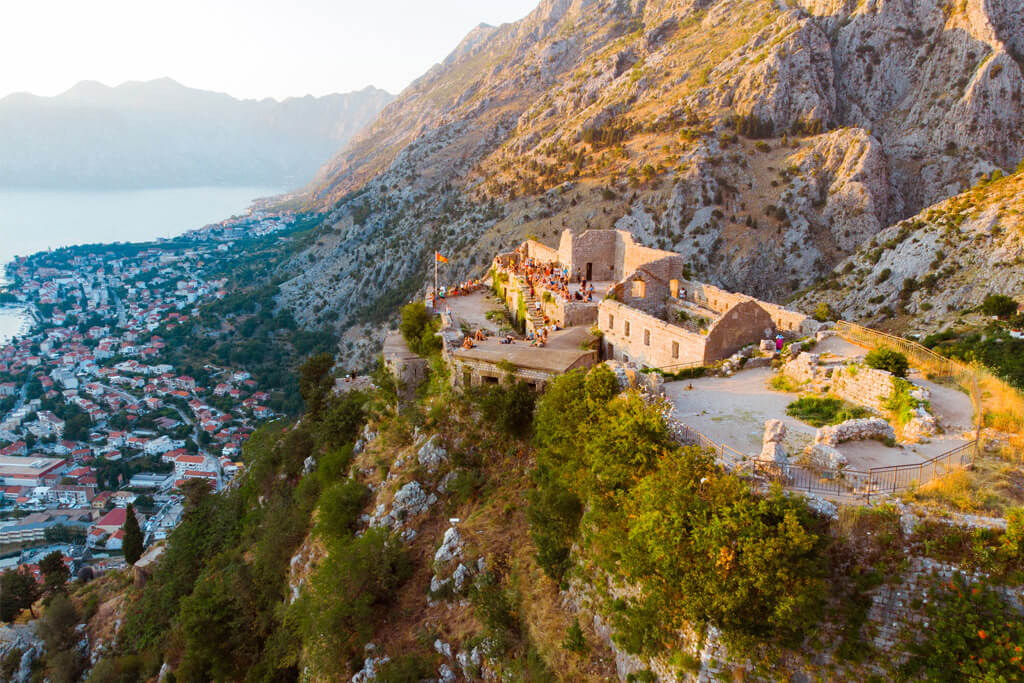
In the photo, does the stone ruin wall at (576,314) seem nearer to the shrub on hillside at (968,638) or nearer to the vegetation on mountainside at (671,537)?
the vegetation on mountainside at (671,537)

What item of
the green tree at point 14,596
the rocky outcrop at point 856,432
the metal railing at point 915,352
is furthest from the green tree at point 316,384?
the rocky outcrop at point 856,432

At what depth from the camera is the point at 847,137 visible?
64.2m

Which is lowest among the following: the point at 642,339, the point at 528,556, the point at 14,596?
the point at 14,596

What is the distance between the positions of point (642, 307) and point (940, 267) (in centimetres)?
2698

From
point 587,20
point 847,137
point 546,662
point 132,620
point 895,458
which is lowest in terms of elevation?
point 132,620

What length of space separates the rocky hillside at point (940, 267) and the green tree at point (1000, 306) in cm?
125

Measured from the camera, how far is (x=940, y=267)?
39.1m

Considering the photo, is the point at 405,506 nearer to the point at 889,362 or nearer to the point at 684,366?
the point at 684,366

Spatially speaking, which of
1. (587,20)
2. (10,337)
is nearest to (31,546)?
(10,337)

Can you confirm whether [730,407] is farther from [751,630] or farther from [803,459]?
[751,630]

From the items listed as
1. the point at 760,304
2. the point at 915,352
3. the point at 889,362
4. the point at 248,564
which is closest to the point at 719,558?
the point at 889,362

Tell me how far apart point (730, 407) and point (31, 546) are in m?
60.6

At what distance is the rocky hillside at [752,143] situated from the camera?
203 ft

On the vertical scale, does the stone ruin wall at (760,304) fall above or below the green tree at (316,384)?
above
